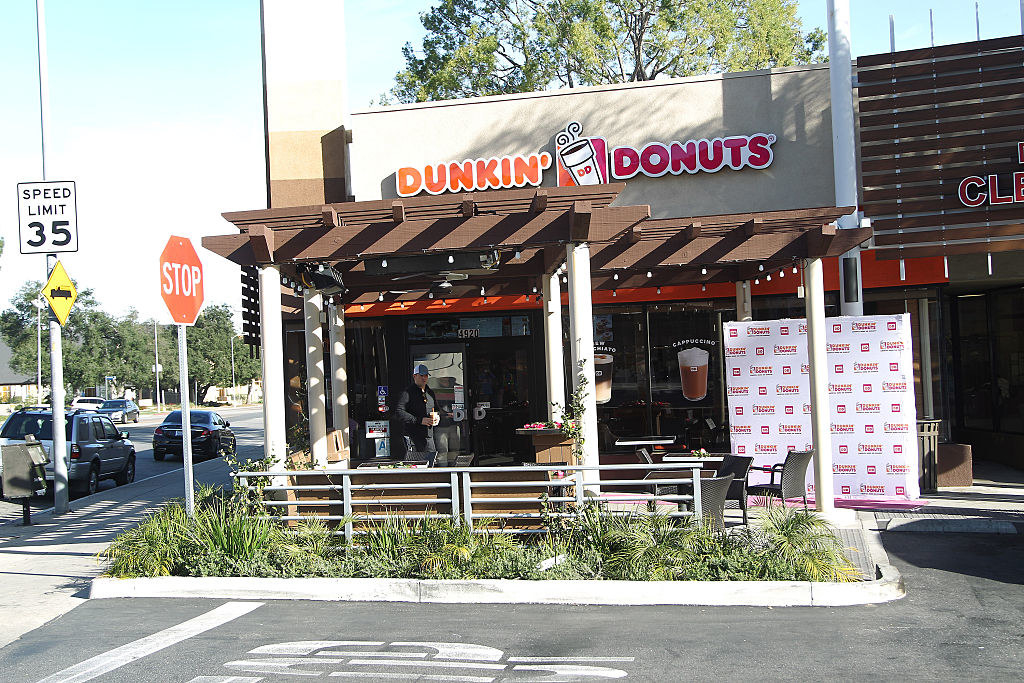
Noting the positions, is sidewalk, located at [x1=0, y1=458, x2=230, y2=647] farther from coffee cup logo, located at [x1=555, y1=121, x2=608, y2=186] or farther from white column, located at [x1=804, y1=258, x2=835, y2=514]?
coffee cup logo, located at [x1=555, y1=121, x2=608, y2=186]

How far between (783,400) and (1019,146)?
229 inches

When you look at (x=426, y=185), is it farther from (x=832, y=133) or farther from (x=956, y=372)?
(x=956, y=372)

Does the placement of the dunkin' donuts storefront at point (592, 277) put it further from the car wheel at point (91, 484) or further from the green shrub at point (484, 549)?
the car wheel at point (91, 484)

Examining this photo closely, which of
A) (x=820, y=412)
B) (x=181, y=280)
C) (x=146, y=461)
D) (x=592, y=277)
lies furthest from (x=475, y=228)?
(x=146, y=461)

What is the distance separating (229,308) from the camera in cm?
10162

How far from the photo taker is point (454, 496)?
905 cm

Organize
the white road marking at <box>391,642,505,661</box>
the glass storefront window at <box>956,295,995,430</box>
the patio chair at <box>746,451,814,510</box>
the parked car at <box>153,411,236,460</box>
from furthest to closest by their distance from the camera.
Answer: the parked car at <box>153,411,236,460</box> → the glass storefront window at <box>956,295,995,430</box> → the patio chair at <box>746,451,814,510</box> → the white road marking at <box>391,642,505,661</box>

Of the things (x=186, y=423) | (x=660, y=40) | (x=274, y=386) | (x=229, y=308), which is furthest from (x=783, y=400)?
(x=229, y=308)

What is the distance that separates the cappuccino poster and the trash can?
44.5 inches

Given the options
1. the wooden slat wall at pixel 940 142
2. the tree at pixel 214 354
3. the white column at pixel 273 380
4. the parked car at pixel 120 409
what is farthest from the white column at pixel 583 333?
the tree at pixel 214 354

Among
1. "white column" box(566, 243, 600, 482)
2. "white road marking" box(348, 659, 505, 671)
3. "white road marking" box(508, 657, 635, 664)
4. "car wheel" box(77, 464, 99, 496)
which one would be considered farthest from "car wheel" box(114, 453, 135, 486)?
"white road marking" box(508, 657, 635, 664)

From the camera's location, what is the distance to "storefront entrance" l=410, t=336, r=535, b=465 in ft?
55.0

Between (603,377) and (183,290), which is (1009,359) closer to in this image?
(603,377)

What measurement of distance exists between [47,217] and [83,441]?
5.72 meters
